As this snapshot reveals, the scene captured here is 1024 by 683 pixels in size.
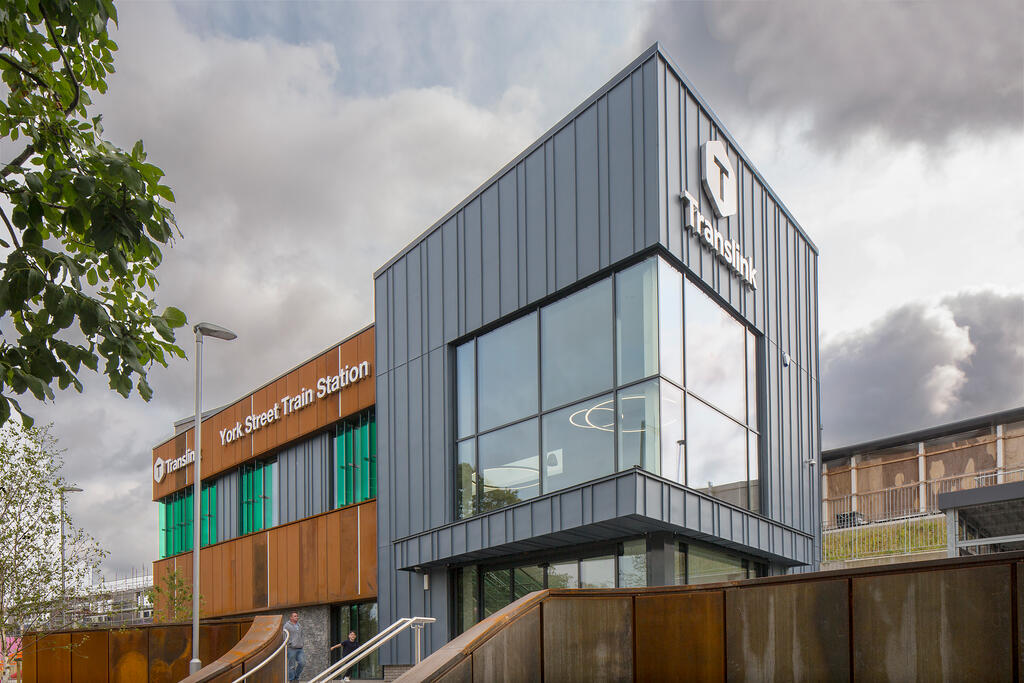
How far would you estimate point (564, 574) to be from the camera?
1694cm

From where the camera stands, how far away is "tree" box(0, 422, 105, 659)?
13.7m

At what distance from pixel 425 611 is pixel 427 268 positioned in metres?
7.27

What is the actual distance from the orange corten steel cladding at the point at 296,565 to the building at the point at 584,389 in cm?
9

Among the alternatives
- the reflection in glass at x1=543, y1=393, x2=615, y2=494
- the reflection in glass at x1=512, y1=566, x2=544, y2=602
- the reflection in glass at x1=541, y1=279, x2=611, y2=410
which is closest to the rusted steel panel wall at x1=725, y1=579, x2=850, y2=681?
the reflection in glass at x1=543, y1=393, x2=615, y2=494

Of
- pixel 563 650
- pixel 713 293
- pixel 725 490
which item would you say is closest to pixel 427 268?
pixel 713 293

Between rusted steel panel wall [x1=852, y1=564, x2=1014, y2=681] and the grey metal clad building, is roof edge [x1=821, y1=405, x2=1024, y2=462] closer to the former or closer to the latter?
the grey metal clad building

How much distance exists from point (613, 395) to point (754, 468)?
14.9ft

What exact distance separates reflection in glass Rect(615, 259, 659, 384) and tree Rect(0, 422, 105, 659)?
29.5 ft

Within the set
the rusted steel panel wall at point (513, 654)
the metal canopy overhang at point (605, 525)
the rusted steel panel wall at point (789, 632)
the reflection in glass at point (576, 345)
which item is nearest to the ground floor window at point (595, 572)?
the metal canopy overhang at point (605, 525)

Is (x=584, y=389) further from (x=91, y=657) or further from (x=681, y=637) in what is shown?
(x=91, y=657)

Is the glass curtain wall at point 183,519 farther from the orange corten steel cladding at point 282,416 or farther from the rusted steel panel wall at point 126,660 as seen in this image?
the rusted steel panel wall at point 126,660

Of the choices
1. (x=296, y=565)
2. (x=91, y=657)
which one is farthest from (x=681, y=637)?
(x=296, y=565)

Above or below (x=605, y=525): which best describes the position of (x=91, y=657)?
below

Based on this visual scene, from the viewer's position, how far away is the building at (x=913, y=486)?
24672 mm
